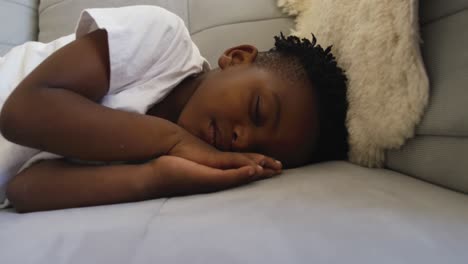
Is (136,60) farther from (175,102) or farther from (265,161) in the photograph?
(265,161)

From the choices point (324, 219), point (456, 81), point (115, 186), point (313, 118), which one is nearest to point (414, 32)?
point (456, 81)

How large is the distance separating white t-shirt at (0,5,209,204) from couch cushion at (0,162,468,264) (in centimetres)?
19

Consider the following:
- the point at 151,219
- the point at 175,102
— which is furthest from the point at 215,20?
the point at 151,219

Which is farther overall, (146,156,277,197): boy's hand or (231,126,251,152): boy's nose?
(231,126,251,152): boy's nose

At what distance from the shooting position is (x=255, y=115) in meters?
0.79

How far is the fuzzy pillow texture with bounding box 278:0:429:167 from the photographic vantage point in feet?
2.21

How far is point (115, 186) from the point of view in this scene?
64cm

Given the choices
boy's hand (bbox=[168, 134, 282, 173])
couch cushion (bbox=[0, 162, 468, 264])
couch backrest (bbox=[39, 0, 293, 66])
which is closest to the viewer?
couch cushion (bbox=[0, 162, 468, 264])

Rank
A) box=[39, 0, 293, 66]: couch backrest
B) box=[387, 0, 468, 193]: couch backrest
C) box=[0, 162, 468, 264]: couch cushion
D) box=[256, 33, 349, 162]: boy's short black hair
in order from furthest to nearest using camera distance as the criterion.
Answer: box=[39, 0, 293, 66]: couch backrest, box=[256, 33, 349, 162]: boy's short black hair, box=[387, 0, 468, 193]: couch backrest, box=[0, 162, 468, 264]: couch cushion

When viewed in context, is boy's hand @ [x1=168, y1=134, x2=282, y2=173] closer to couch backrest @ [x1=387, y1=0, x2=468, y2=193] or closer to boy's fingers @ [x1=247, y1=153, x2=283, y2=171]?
boy's fingers @ [x1=247, y1=153, x2=283, y2=171]

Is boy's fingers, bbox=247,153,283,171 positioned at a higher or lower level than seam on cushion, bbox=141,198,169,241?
lower

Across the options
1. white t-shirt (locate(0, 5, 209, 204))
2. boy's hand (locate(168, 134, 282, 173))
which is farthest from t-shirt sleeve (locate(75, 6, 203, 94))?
boy's hand (locate(168, 134, 282, 173))

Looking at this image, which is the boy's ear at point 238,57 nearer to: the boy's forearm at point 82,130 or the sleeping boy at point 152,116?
the sleeping boy at point 152,116

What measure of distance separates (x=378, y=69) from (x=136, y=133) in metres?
0.41
